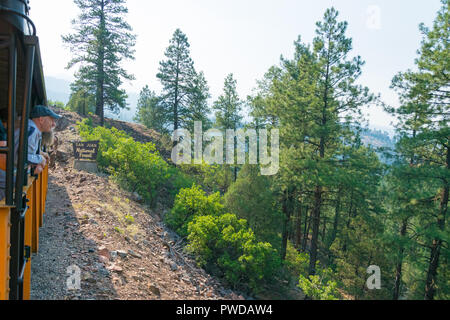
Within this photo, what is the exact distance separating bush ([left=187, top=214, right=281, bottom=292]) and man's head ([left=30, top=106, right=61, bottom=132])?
376 inches

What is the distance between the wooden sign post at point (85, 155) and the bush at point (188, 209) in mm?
4249

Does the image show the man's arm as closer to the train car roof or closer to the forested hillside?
the train car roof

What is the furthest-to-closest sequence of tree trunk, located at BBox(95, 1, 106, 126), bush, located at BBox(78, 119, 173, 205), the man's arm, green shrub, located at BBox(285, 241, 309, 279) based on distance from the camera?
1. tree trunk, located at BBox(95, 1, 106, 126)
2. green shrub, located at BBox(285, 241, 309, 279)
3. bush, located at BBox(78, 119, 173, 205)
4. the man's arm

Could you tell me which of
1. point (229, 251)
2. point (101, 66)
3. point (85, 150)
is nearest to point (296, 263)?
point (229, 251)

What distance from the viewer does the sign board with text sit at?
13.9m

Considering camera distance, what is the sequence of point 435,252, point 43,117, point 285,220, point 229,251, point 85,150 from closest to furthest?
point 43,117, point 435,252, point 85,150, point 229,251, point 285,220

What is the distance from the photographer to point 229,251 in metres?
14.2

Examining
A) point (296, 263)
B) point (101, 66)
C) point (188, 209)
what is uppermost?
point (101, 66)

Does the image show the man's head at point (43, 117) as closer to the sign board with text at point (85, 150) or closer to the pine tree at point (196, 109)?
the sign board with text at point (85, 150)

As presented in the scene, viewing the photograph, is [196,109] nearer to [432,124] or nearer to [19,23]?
[432,124]

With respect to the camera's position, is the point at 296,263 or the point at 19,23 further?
the point at 296,263

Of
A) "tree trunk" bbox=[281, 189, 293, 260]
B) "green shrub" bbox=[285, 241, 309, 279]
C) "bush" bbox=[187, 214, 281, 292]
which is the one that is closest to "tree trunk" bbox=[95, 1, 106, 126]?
"tree trunk" bbox=[281, 189, 293, 260]

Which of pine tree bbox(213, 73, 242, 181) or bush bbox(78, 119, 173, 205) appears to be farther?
pine tree bbox(213, 73, 242, 181)

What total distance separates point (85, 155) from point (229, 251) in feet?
25.5
